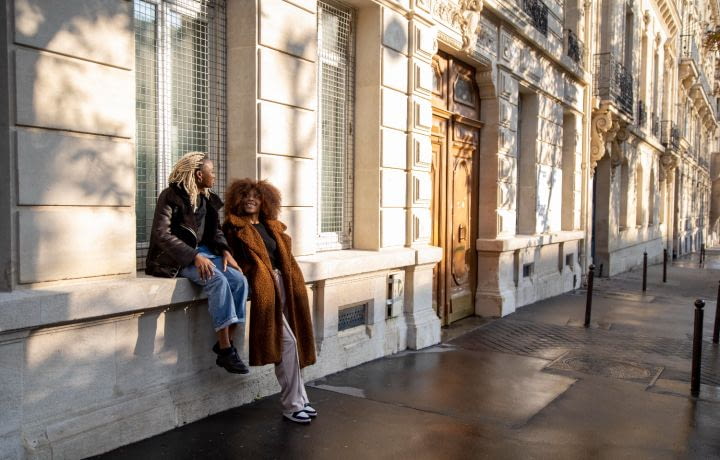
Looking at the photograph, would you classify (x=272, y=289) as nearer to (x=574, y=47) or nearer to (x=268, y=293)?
(x=268, y=293)

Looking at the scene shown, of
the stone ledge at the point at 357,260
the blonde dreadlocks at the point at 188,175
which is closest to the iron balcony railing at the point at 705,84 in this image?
the stone ledge at the point at 357,260

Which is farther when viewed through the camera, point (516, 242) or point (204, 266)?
point (516, 242)

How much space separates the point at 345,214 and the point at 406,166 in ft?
3.39

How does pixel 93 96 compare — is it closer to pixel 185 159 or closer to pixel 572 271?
pixel 185 159

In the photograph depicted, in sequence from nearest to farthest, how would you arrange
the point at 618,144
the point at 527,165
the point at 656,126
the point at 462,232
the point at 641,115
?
the point at 462,232
the point at 527,165
the point at 618,144
the point at 641,115
the point at 656,126

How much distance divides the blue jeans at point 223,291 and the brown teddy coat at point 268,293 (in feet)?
0.36

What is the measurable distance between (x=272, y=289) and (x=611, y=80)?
14.6 metres

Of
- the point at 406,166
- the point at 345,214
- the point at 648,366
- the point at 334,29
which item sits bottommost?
the point at 648,366

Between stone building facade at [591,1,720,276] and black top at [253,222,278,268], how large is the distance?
41.3 feet

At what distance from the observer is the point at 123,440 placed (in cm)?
455

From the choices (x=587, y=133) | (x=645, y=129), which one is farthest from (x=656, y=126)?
(x=587, y=133)

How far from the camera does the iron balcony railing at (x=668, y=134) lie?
27.3m

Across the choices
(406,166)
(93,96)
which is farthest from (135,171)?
(406,166)

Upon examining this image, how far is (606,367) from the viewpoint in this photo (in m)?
7.47
